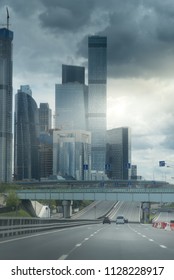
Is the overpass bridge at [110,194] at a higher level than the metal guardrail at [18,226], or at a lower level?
lower

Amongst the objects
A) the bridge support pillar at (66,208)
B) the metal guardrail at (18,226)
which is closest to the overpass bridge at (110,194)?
the bridge support pillar at (66,208)

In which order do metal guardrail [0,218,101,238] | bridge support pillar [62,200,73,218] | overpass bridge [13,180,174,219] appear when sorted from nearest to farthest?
metal guardrail [0,218,101,238], overpass bridge [13,180,174,219], bridge support pillar [62,200,73,218]

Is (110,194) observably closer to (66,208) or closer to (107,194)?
(107,194)

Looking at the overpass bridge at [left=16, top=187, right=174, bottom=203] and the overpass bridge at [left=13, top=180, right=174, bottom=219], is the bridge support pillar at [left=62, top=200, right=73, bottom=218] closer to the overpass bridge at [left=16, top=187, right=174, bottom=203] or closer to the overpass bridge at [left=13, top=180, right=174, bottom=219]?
the overpass bridge at [left=13, top=180, right=174, bottom=219]

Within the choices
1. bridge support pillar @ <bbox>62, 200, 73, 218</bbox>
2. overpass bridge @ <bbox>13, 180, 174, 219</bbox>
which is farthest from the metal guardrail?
bridge support pillar @ <bbox>62, 200, 73, 218</bbox>

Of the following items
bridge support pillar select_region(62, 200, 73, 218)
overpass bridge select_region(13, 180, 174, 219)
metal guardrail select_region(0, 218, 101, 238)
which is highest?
metal guardrail select_region(0, 218, 101, 238)

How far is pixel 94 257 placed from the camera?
21.2 meters

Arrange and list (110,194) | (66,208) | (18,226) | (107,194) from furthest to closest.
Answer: (66,208)
(107,194)
(110,194)
(18,226)

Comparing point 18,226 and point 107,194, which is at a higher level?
point 18,226

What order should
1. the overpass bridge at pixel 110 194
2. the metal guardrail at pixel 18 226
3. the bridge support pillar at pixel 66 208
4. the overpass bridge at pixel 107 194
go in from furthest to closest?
the bridge support pillar at pixel 66 208 → the overpass bridge at pixel 107 194 → the overpass bridge at pixel 110 194 → the metal guardrail at pixel 18 226

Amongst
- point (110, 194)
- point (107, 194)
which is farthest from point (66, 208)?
point (110, 194)

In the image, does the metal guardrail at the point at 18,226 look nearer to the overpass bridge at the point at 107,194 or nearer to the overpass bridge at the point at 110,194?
the overpass bridge at the point at 110,194
